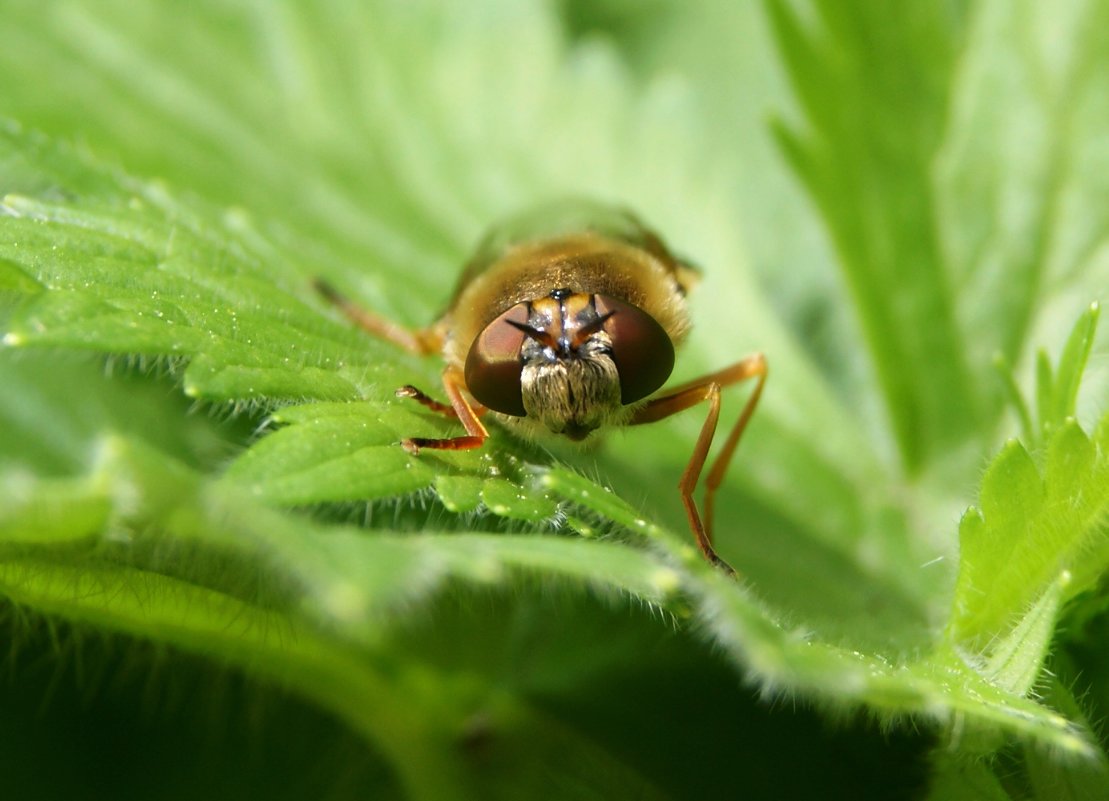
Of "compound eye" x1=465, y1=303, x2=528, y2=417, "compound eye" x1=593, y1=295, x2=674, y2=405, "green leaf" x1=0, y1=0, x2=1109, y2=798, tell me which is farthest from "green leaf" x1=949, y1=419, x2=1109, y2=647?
"compound eye" x1=465, y1=303, x2=528, y2=417

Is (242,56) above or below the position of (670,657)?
above

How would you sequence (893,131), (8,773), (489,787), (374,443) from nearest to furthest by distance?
1. (374,443)
2. (489,787)
3. (8,773)
4. (893,131)

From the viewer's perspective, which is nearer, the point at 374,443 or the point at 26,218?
the point at 374,443

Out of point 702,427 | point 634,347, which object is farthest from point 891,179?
point 634,347

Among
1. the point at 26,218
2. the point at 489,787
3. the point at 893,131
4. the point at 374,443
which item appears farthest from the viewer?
the point at 893,131

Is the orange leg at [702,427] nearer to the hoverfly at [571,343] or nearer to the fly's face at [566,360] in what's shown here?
the hoverfly at [571,343]

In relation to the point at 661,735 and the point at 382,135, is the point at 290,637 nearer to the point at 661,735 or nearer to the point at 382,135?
the point at 661,735

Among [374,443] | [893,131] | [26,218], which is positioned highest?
[893,131]

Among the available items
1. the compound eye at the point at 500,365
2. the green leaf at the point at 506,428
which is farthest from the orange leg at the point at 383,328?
the compound eye at the point at 500,365

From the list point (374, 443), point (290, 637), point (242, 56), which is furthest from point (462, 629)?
point (242, 56)
